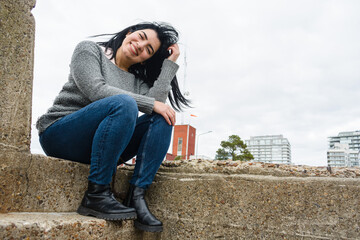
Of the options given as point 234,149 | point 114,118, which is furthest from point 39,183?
point 234,149

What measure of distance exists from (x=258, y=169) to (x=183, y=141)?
1160 inches

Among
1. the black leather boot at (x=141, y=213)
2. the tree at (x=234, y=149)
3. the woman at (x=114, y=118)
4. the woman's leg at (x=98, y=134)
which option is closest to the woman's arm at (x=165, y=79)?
the woman at (x=114, y=118)

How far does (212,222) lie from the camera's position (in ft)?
4.96

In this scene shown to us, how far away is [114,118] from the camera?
1308 millimetres

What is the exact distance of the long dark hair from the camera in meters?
2.00

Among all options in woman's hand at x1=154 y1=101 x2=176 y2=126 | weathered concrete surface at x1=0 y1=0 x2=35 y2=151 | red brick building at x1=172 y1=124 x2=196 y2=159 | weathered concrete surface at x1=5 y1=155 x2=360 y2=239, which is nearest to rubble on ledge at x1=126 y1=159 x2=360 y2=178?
weathered concrete surface at x1=5 y1=155 x2=360 y2=239

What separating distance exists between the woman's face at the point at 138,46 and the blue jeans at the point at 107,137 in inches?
19.9

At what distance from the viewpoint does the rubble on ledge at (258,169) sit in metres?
1.46

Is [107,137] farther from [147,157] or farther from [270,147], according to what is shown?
[270,147]

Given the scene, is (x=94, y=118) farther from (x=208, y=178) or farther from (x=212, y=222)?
→ (x=212, y=222)

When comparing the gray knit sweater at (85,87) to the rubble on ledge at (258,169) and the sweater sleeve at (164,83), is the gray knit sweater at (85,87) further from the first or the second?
the rubble on ledge at (258,169)

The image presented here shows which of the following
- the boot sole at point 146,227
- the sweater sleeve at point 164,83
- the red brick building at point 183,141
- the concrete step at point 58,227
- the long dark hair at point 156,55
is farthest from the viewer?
the red brick building at point 183,141

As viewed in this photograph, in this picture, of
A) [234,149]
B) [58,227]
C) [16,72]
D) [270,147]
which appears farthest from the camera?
[270,147]

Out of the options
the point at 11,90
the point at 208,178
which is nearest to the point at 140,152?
the point at 208,178
